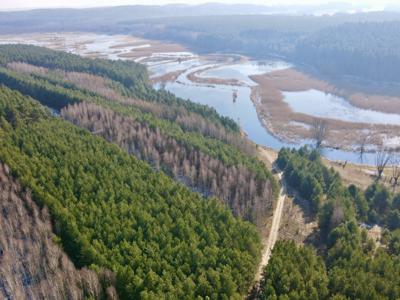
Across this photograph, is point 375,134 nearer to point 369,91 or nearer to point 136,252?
point 369,91

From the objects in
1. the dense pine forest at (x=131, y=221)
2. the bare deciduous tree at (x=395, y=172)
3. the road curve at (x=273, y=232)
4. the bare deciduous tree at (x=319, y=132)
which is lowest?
the bare deciduous tree at (x=395, y=172)

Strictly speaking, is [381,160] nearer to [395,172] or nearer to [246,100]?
[395,172]

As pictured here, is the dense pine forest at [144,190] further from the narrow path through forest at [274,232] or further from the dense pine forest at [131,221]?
the narrow path through forest at [274,232]

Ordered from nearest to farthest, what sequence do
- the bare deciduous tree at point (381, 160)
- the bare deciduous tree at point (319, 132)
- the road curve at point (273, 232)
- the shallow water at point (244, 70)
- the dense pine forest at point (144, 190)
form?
the dense pine forest at point (144, 190), the road curve at point (273, 232), the bare deciduous tree at point (381, 160), the bare deciduous tree at point (319, 132), the shallow water at point (244, 70)

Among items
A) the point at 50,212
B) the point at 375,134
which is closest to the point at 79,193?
the point at 50,212

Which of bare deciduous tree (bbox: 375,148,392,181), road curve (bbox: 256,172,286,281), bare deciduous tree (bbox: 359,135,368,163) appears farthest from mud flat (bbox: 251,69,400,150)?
road curve (bbox: 256,172,286,281)

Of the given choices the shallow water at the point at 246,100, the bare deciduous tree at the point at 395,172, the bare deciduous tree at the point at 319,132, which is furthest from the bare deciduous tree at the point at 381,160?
the bare deciduous tree at the point at 319,132
